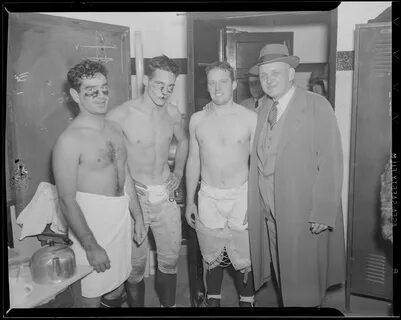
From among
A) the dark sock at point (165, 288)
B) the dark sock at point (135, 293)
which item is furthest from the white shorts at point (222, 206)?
the dark sock at point (135, 293)

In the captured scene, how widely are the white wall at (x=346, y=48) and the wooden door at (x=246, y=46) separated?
0.27m

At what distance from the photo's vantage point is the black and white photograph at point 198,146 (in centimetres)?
203

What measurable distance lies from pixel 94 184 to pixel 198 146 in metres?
0.55

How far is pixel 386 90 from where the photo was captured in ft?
6.82

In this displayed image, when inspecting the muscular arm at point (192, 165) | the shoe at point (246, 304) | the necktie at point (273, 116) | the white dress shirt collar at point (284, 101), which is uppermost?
the white dress shirt collar at point (284, 101)

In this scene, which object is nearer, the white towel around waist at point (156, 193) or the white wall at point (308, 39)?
the white wall at point (308, 39)

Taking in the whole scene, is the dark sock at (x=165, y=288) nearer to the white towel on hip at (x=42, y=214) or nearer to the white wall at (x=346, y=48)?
the white towel on hip at (x=42, y=214)

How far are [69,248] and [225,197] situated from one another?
811 millimetres

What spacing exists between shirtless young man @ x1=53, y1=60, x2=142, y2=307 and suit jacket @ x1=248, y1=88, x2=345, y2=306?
0.67 meters

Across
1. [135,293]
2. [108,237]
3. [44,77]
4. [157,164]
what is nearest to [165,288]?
[135,293]

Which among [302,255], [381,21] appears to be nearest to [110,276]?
[302,255]

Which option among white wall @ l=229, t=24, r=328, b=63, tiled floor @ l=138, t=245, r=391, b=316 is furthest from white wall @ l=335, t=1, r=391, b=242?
tiled floor @ l=138, t=245, r=391, b=316

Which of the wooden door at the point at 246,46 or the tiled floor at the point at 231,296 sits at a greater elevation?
the wooden door at the point at 246,46

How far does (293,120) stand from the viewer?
2.04m
